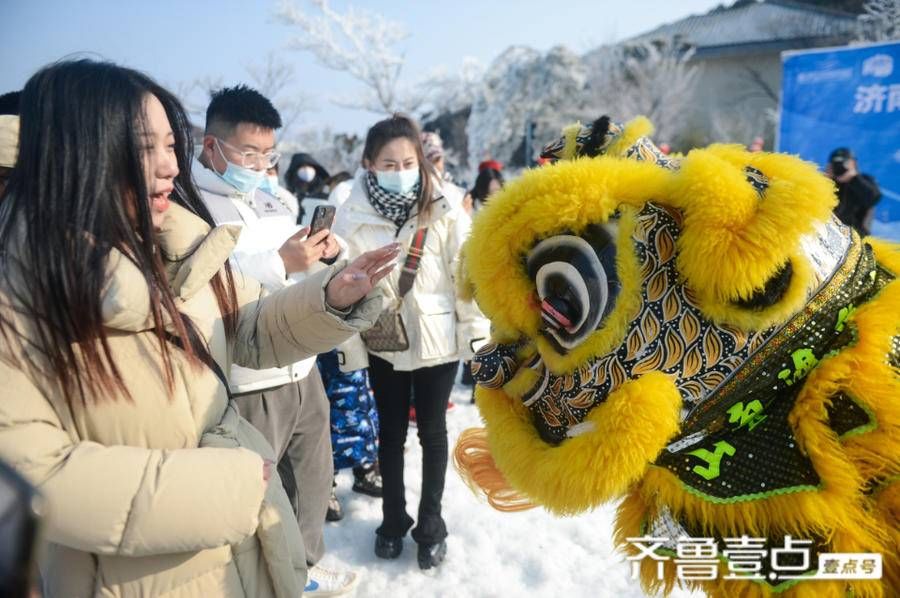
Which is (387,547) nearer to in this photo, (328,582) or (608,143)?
(328,582)

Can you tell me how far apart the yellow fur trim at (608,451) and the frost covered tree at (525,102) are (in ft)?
59.0

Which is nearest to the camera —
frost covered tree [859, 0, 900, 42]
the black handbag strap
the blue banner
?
the black handbag strap

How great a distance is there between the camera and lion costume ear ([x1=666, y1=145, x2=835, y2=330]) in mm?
955

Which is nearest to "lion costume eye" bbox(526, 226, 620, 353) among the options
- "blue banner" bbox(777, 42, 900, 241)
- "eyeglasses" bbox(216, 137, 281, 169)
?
"eyeglasses" bbox(216, 137, 281, 169)

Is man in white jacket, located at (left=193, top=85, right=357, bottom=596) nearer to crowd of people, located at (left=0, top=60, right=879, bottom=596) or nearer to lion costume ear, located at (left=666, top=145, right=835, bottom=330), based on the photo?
crowd of people, located at (left=0, top=60, right=879, bottom=596)

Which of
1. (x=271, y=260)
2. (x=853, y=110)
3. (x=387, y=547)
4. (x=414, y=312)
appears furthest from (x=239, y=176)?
(x=853, y=110)

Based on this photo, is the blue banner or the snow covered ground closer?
the snow covered ground

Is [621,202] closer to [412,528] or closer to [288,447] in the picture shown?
[288,447]

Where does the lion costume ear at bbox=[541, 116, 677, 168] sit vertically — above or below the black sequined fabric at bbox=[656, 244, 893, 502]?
above

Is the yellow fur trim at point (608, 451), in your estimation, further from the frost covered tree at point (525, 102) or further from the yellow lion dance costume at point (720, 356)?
the frost covered tree at point (525, 102)

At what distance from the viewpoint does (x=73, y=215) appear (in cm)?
110

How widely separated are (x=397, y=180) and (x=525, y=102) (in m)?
17.5

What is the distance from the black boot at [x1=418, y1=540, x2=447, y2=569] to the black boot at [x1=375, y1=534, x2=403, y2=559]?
0.45 ft

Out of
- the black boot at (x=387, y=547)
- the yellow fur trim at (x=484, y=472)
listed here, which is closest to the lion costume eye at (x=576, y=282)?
the yellow fur trim at (x=484, y=472)
